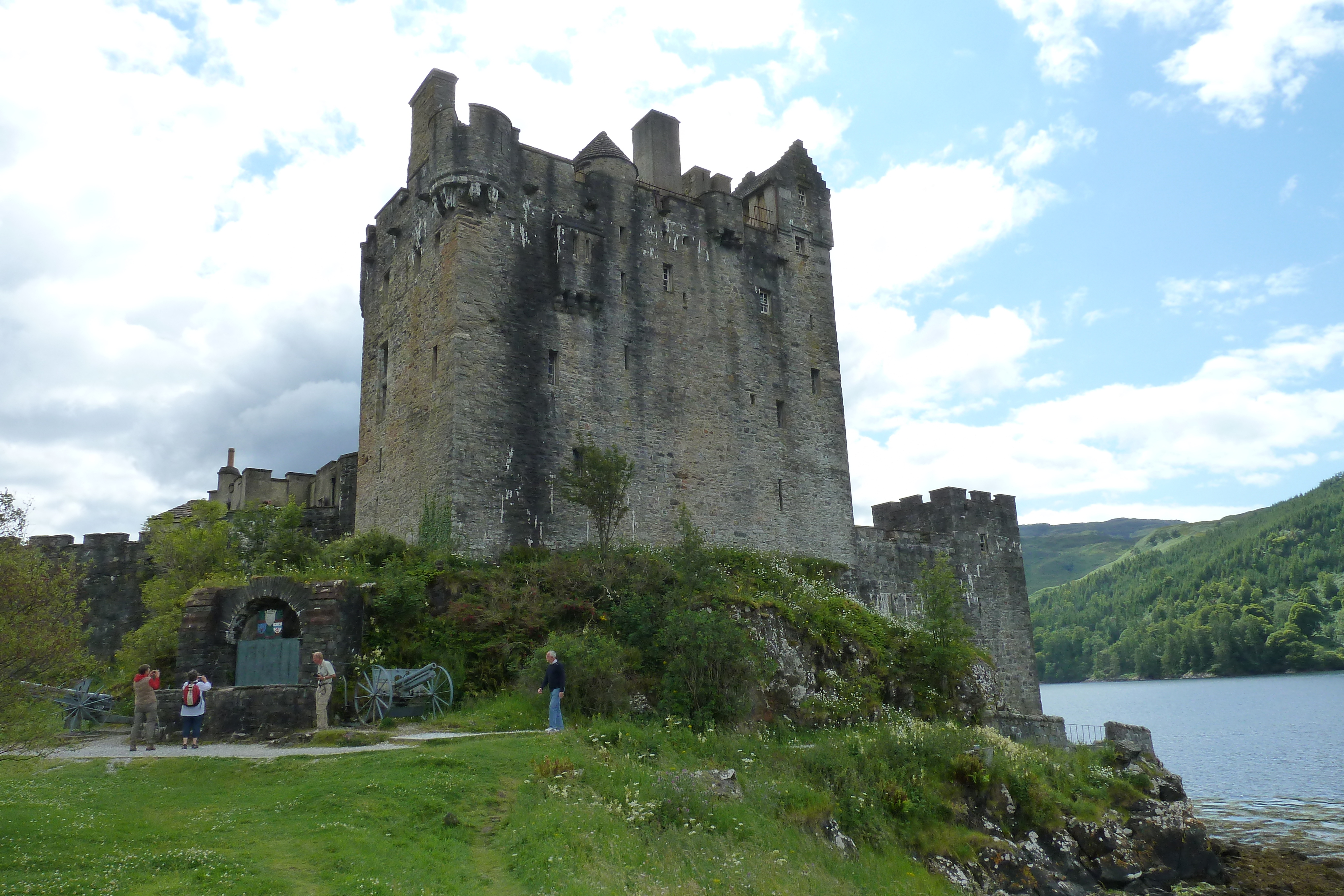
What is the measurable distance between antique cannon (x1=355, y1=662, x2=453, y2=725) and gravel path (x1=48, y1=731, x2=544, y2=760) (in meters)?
1.72

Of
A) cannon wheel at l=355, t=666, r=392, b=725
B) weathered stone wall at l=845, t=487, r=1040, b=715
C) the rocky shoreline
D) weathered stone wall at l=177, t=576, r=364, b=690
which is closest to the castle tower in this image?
weathered stone wall at l=845, t=487, r=1040, b=715

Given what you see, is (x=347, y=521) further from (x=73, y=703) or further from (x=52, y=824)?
(x=52, y=824)

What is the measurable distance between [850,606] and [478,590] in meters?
12.2

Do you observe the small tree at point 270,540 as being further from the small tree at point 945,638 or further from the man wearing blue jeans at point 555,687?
the small tree at point 945,638

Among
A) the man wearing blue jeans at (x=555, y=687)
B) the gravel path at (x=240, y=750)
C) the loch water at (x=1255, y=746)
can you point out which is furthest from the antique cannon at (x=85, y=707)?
the loch water at (x=1255, y=746)

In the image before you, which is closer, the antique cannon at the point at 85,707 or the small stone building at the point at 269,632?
the small stone building at the point at 269,632

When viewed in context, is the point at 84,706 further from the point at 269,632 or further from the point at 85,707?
the point at 269,632

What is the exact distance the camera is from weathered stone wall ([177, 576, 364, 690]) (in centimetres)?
2017

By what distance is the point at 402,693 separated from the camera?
Result: 19.9 metres

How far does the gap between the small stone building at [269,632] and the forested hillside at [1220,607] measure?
4500 inches

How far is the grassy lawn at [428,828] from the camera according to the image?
990cm

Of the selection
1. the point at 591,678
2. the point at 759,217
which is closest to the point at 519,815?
the point at 591,678

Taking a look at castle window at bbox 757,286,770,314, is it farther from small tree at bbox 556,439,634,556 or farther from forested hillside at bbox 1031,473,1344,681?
forested hillside at bbox 1031,473,1344,681

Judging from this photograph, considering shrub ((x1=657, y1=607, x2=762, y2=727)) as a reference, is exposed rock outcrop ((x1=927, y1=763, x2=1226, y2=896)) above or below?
below
